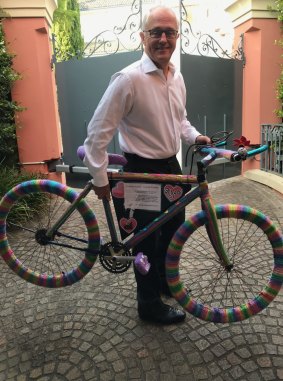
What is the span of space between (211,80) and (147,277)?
4.55 metres

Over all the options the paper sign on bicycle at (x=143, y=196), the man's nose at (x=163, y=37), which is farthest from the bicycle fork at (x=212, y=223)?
the man's nose at (x=163, y=37)

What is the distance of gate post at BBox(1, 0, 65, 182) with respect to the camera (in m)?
5.14

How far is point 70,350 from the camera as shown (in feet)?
7.31

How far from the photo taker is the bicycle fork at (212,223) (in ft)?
6.97

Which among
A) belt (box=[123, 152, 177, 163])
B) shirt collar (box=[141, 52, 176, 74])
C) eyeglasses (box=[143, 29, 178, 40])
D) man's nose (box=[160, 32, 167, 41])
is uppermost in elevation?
eyeglasses (box=[143, 29, 178, 40])

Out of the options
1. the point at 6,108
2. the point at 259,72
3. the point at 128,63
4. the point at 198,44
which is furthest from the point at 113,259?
the point at 259,72

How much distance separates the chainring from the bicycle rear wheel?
0.06 metres

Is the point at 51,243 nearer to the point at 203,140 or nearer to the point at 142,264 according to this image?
the point at 142,264

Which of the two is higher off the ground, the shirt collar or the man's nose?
the man's nose

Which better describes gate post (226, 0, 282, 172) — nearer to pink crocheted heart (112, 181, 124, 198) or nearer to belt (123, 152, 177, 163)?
belt (123, 152, 177, 163)

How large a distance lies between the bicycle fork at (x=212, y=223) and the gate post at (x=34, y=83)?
3.96 meters

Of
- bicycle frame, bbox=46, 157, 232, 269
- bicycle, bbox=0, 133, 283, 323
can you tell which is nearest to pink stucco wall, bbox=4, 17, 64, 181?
bicycle, bbox=0, 133, 283, 323

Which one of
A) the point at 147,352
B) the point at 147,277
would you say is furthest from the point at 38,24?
the point at 147,352

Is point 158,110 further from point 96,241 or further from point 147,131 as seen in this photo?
point 96,241
